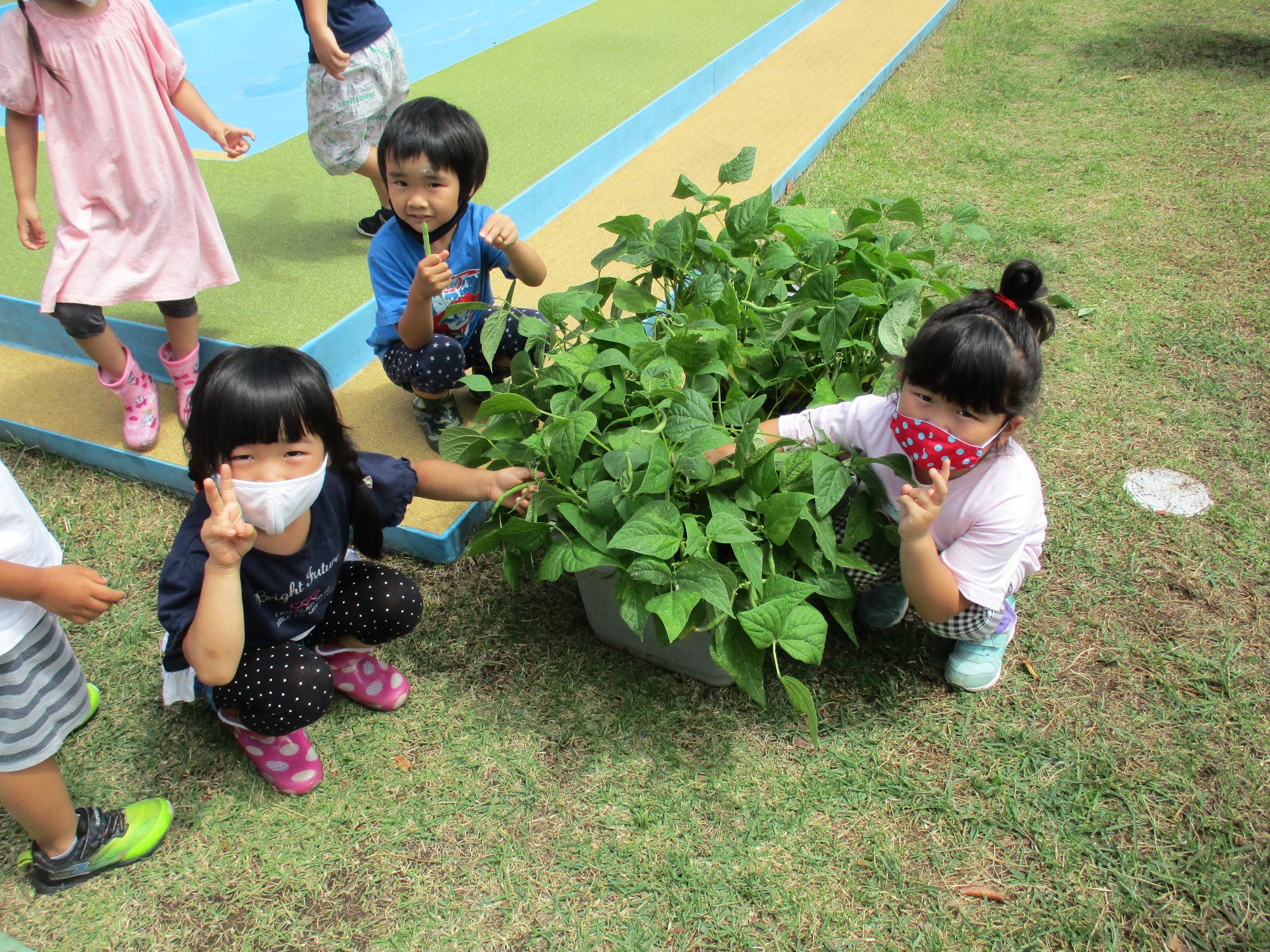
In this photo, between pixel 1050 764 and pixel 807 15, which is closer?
pixel 1050 764

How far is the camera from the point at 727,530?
150 cm

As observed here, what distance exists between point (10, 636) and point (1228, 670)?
2.08 meters

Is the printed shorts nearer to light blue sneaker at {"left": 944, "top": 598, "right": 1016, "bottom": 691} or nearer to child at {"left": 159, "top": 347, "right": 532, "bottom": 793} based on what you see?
child at {"left": 159, "top": 347, "right": 532, "bottom": 793}

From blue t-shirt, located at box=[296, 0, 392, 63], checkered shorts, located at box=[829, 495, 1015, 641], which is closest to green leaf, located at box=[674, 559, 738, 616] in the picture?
checkered shorts, located at box=[829, 495, 1015, 641]

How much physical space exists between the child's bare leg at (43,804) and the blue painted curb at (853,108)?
2.79 meters

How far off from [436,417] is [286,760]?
0.99m

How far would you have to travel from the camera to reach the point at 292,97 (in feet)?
15.8

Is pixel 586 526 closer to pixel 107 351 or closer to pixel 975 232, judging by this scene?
pixel 975 232

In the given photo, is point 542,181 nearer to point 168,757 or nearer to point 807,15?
point 168,757

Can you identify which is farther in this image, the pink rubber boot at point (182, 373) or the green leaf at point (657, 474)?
the pink rubber boot at point (182, 373)

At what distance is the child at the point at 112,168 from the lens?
6.72 ft

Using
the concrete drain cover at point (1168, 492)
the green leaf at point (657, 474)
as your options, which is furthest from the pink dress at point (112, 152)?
the concrete drain cover at point (1168, 492)

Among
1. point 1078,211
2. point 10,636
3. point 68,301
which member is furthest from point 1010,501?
point 1078,211

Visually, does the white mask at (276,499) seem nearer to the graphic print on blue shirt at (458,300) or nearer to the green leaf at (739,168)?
the graphic print on blue shirt at (458,300)
